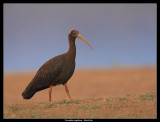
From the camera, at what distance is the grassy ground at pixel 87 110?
9672mm

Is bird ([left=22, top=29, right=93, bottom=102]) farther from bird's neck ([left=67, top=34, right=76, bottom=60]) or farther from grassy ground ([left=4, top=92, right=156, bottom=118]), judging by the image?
grassy ground ([left=4, top=92, right=156, bottom=118])

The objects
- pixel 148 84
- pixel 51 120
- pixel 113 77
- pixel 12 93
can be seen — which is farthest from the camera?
pixel 113 77

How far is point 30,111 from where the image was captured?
1033 centimetres

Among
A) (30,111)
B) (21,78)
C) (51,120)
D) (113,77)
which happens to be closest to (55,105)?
(30,111)

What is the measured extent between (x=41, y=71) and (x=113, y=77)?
100 feet

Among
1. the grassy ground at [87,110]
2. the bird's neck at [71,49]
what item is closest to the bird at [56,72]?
the bird's neck at [71,49]

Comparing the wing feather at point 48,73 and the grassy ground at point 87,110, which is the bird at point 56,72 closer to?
the wing feather at point 48,73

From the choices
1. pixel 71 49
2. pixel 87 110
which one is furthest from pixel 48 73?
pixel 87 110

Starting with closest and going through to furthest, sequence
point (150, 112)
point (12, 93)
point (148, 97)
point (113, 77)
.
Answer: point (150, 112)
point (148, 97)
point (12, 93)
point (113, 77)

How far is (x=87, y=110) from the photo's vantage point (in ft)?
33.5

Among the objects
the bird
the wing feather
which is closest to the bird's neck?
the bird

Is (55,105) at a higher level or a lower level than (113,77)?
lower

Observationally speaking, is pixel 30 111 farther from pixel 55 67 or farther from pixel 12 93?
pixel 12 93

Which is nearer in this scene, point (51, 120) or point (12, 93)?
point (51, 120)
